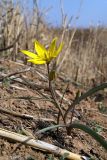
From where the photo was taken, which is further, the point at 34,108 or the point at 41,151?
the point at 34,108

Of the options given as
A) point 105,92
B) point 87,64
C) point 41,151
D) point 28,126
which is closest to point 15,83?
point 28,126

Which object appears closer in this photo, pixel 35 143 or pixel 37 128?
pixel 35 143

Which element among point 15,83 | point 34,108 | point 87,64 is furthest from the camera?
point 87,64

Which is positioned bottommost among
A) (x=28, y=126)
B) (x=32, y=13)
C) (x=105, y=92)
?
(x=105, y=92)

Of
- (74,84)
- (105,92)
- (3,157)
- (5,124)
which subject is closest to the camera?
(3,157)

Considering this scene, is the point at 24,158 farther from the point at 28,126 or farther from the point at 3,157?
the point at 28,126

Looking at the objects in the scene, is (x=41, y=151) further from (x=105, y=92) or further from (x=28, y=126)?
(x=105, y=92)

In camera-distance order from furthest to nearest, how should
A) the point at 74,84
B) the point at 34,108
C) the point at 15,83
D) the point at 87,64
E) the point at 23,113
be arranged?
the point at 87,64, the point at 74,84, the point at 15,83, the point at 34,108, the point at 23,113

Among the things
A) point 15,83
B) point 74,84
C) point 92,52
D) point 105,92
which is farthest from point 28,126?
point 92,52

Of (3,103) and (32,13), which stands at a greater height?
(32,13)
